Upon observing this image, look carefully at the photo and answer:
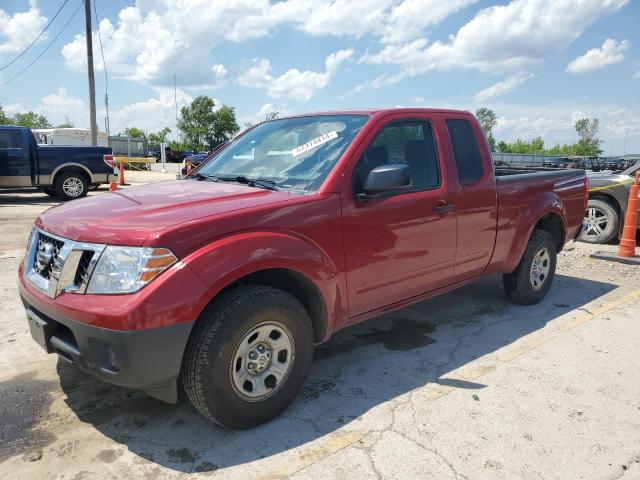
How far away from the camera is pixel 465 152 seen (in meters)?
4.13

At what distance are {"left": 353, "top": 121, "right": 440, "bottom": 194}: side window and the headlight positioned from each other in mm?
1423

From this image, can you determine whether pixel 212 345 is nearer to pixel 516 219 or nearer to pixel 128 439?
pixel 128 439

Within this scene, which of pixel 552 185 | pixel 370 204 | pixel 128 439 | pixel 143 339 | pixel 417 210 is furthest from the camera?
pixel 552 185

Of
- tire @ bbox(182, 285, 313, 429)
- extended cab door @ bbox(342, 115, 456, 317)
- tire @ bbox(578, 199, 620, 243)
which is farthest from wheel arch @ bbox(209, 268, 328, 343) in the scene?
tire @ bbox(578, 199, 620, 243)

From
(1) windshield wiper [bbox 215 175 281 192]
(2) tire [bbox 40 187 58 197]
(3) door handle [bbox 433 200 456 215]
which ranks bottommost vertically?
(2) tire [bbox 40 187 58 197]

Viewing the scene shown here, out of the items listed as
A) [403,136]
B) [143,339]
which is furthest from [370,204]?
[143,339]

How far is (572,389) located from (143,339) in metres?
2.77

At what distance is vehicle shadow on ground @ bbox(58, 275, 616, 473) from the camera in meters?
2.69

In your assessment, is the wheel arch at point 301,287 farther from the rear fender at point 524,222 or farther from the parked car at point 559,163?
the parked car at point 559,163

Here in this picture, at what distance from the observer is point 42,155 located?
12359 millimetres

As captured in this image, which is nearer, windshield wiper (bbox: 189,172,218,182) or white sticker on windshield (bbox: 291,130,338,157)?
white sticker on windshield (bbox: 291,130,338,157)

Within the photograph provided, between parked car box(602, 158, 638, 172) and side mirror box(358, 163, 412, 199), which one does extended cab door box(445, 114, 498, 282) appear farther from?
parked car box(602, 158, 638, 172)

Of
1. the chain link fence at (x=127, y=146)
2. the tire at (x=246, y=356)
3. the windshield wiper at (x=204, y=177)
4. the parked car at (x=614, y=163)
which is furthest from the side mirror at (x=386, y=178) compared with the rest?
the chain link fence at (x=127, y=146)

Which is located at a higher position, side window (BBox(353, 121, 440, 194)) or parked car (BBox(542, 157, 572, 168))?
parked car (BBox(542, 157, 572, 168))
